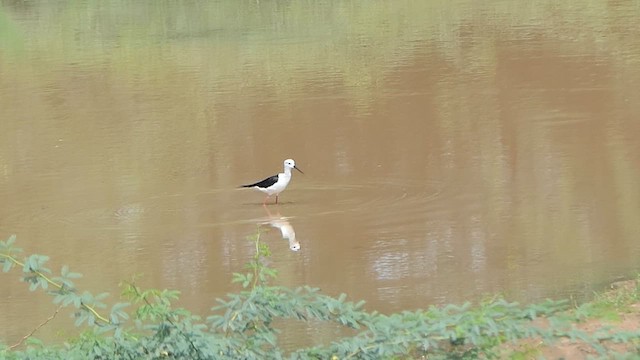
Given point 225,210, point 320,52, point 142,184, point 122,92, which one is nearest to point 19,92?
point 122,92

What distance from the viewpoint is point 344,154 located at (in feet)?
46.9

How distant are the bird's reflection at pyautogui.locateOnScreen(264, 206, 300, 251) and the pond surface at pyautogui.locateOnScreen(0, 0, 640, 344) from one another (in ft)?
0.10

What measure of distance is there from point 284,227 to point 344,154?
3.07m

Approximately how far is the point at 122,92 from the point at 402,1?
9.50 m

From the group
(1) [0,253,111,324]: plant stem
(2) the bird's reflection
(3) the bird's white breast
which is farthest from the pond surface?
(1) [0,253,111,324]: plant stem

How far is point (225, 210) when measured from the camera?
39.9 feet

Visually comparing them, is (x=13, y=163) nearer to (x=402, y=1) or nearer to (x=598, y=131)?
(x=598, y=131)

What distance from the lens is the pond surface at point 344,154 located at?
10.1 meters

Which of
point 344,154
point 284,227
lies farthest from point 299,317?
point 344,154

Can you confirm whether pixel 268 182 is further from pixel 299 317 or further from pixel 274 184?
pixel 299 317

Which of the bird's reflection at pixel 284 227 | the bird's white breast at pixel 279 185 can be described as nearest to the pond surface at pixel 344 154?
the bird's reflection at pixel 284 227

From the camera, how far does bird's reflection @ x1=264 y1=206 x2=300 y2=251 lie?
10.8 m

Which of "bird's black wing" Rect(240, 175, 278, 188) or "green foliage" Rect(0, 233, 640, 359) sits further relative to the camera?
"bird's black wing" Rect(240, 175, 278, 188)

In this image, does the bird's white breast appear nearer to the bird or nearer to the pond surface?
the bird
